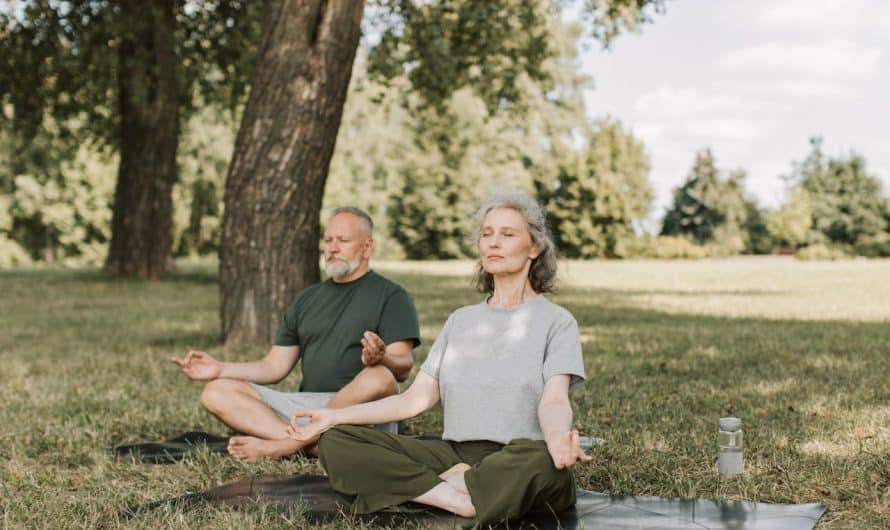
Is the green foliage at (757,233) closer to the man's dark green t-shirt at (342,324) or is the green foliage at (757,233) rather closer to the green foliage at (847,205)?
the green foliage at (847,205)

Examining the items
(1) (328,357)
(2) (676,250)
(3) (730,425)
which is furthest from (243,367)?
(2) (676,250)

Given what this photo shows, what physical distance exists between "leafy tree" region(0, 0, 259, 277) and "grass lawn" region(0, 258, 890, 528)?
4746 mm

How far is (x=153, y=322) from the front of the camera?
1323 centimetres

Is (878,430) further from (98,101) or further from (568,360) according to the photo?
(98,101)

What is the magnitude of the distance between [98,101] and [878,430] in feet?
63.2

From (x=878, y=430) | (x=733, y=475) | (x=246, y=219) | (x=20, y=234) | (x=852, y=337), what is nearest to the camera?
(x=733, y=475)

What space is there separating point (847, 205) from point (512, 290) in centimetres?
4697

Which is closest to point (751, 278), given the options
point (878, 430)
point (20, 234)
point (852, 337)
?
point (852, 337)

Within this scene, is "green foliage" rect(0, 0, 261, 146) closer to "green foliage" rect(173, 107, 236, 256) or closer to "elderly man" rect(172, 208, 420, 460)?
"elderly man" rect(172, 208, 420, 460)

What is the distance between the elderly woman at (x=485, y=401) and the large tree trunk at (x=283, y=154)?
553cm

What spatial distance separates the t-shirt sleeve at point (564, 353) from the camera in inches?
152

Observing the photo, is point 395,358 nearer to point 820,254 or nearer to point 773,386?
point 773,386

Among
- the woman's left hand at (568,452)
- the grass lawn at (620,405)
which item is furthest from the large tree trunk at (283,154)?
the woman's left hand at (568,452)

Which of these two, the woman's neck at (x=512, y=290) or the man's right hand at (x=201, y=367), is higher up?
the woman's neck at (x=512, y=290)
